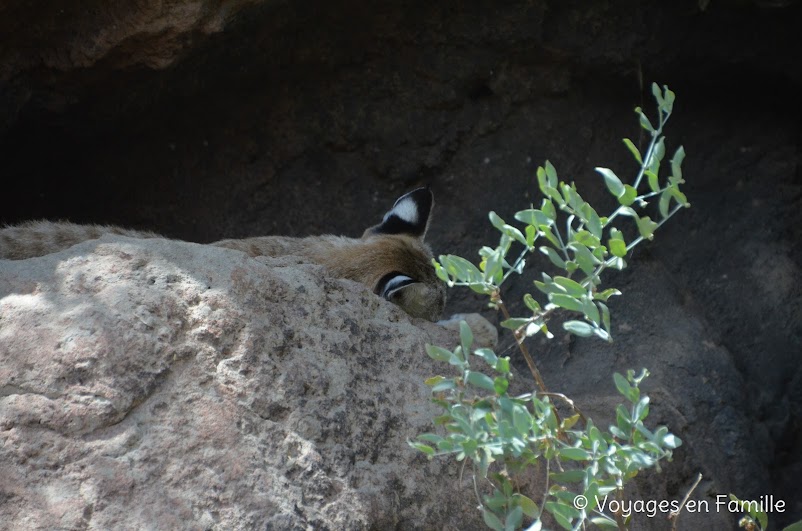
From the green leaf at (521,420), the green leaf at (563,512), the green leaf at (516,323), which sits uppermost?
the green leaf at (516,323)

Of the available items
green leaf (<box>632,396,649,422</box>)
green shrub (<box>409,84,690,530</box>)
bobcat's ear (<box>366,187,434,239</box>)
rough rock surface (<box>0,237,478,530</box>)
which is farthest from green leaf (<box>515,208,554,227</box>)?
bobcat's ear (<box>366,187,434,239</box>)

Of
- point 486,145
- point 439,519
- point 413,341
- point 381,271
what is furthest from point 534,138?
point 439,519

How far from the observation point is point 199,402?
2.88 meters

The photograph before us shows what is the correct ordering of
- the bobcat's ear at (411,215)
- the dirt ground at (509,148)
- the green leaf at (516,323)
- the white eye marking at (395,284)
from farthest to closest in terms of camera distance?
1. the dirt ground at (509,148)
2. the bobcat's ear at (411,215)
3. the white eye marking at (395,284)
4. the green leaf at (516,323)

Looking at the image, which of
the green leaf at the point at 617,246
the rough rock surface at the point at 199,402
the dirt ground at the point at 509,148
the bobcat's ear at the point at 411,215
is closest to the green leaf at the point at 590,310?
the green leaf at the point at 617,246

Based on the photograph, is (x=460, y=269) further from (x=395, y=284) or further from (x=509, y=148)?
(x=509, y=148)

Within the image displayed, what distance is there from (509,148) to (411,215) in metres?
1.42

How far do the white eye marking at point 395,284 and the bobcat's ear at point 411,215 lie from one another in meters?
0.73

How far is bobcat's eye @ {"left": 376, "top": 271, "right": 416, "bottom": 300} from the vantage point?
4.09 metres

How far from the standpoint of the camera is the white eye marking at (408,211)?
4.80 m

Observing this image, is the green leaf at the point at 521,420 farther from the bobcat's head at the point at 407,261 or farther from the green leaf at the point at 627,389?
the bobcat's head at the point at 407,261

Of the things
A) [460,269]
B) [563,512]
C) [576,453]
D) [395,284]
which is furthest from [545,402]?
[395,284]

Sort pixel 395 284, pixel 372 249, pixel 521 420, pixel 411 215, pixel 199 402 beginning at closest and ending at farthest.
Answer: pixel 521 420 < pixel 199 402 < pixel 395 284 < pixel 372 249 < pixel 411 215

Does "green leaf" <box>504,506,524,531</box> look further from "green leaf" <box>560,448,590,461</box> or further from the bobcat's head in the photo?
the bobcat's head
